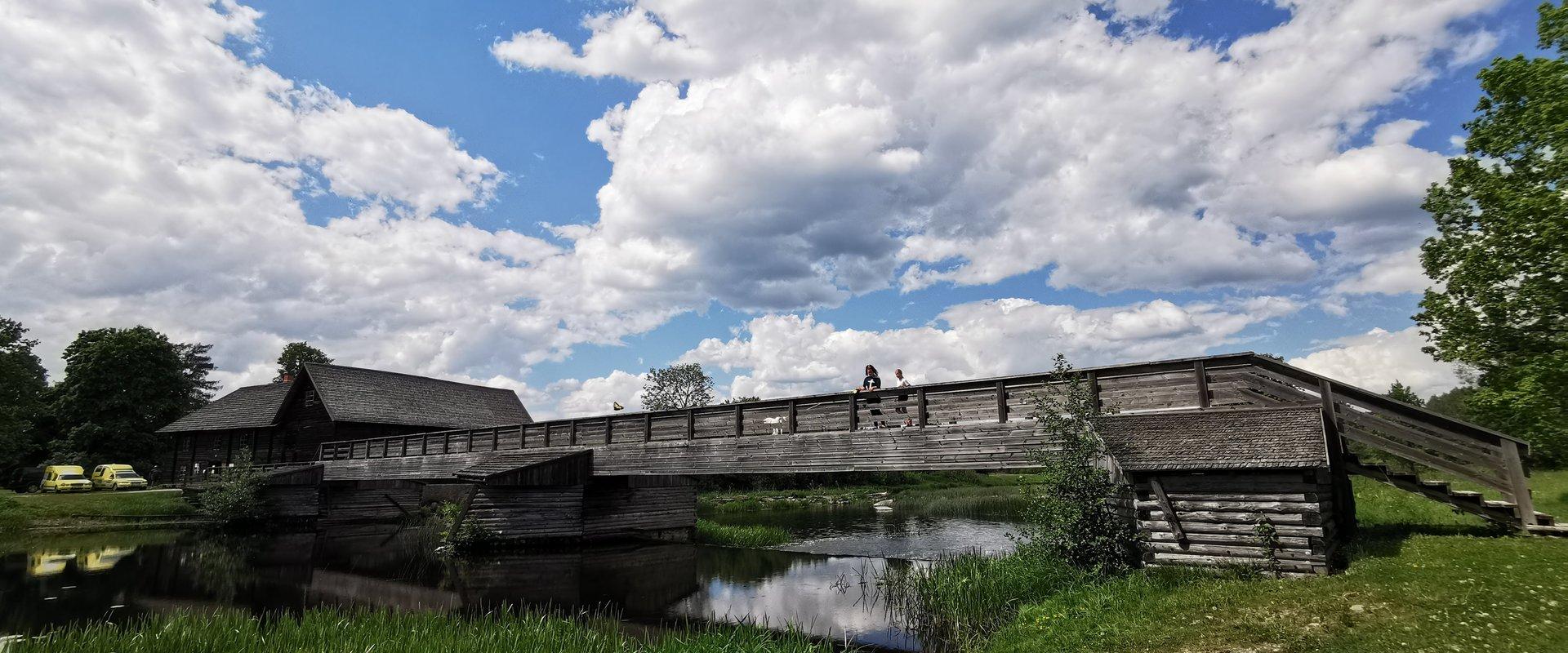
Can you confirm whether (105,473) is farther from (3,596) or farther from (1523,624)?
(1523,624)

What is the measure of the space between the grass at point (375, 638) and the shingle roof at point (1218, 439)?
20.7ft

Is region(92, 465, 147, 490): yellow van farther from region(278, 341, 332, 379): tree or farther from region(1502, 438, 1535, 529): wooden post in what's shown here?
region(1502, 438, 1535, 529): wooden post

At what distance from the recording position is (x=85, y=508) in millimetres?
35469

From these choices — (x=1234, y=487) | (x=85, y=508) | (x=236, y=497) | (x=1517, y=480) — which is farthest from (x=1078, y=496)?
(x=85, y=508)

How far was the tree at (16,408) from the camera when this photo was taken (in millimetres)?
41531

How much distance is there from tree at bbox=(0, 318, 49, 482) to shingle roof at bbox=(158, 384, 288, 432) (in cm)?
743

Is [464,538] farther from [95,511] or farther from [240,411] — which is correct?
[240,411]

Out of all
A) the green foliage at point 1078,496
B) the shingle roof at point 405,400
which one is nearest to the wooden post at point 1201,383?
the green foliage at point 1078,496

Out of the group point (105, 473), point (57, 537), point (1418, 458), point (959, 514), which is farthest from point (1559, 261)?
point (105, 473)

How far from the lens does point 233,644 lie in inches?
373

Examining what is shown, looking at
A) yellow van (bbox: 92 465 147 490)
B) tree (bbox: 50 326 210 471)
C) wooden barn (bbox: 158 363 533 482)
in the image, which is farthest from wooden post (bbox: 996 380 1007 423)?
tree (bbox: 50 326 210 471)

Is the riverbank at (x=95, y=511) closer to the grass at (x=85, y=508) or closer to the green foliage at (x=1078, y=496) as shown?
the grass at (x=85, y=508)

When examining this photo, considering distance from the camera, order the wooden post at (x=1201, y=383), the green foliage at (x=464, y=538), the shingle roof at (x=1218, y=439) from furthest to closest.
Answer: the green foliage at (x=464, y=538)
the wooden post at (x=1201, y=383)
the shingle roof at (x=1218, y=439)

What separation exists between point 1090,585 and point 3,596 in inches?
941
